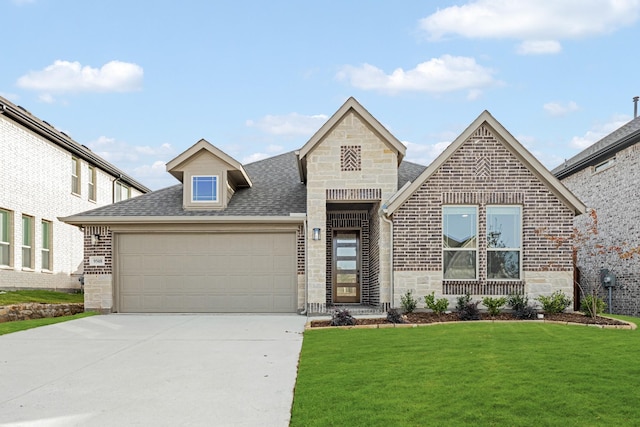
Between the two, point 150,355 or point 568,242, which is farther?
point 568,242

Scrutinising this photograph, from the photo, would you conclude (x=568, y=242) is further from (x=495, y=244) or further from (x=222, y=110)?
Answer: (x=222, y=110)

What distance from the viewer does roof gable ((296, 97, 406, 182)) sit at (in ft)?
51.5

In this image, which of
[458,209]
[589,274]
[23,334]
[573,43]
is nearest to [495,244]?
[458,209]

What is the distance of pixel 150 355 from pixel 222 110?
1043 centimetres

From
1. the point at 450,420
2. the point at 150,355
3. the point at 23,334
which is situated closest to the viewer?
the point at 450,420

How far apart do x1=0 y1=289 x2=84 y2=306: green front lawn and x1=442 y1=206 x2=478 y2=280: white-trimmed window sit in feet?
37.1

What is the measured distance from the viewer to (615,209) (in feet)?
65.0

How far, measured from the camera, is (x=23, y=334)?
1226 cm

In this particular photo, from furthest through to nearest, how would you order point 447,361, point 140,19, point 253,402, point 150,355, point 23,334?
point 140,19
point 23,334
point 150,355
point 447,361
point 253,402

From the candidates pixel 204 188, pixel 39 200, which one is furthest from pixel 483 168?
pixel 39 200

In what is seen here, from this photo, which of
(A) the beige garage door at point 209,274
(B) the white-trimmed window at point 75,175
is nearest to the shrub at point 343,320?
(A) the beige garage door at point 209,274

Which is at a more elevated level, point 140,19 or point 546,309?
point 140,19

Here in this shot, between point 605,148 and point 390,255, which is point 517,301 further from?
point 605,148

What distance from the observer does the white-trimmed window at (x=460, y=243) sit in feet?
49.6
